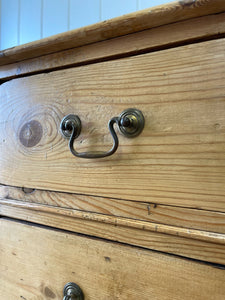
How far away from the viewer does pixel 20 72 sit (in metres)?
0.41

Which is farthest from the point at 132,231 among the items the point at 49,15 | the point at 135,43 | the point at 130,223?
the point at 49,15

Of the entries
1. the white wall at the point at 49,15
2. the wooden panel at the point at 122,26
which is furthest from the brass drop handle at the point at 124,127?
the white wall at the point at 49,15

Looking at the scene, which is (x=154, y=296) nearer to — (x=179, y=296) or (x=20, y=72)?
(x=179, y=296)

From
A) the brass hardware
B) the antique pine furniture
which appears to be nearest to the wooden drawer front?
the antique pine furniture

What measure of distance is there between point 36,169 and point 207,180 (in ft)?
0.90

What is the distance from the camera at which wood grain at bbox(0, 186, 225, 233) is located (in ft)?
0.85

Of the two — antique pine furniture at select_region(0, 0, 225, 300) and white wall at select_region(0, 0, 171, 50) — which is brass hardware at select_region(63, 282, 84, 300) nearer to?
antique pine furniture at select_region(0, 0, 225, 300)

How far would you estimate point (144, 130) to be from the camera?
0.29m

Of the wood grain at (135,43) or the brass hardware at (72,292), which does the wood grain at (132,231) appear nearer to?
the brass hardware at (72,292)

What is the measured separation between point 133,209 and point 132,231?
3 cm

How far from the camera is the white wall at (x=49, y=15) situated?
2.50 feet

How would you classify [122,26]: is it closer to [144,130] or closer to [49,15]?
[144,130]

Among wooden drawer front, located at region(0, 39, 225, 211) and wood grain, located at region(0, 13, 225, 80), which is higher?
wood grain, located at region(0, 13, 225, 80)

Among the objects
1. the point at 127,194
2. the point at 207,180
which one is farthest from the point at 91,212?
the point at 207,180
